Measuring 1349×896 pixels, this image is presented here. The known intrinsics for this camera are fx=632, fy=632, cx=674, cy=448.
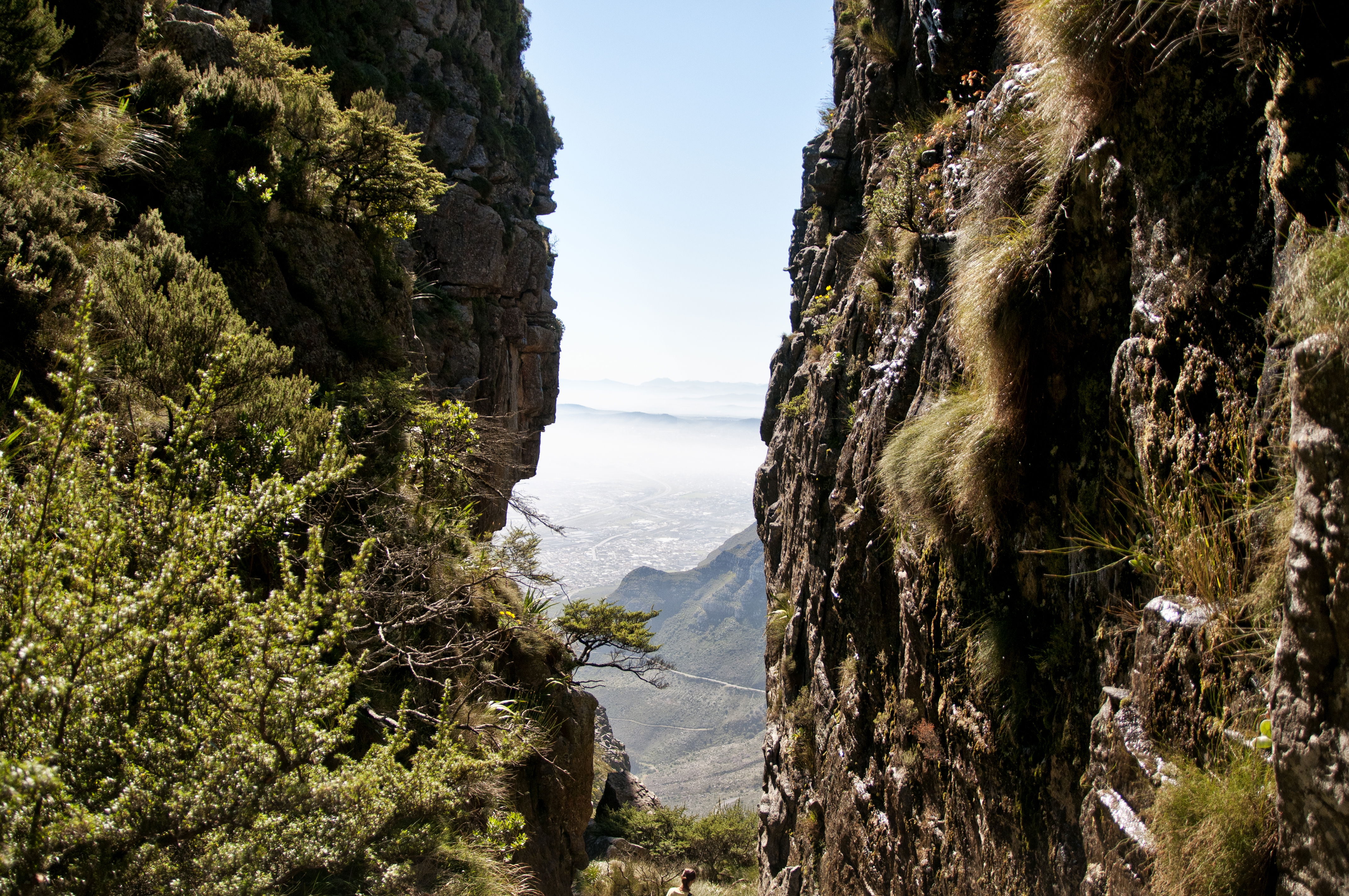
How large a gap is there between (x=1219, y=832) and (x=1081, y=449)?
2.15 meters

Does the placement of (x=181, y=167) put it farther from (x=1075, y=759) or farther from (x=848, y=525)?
(x=1075, y=759)

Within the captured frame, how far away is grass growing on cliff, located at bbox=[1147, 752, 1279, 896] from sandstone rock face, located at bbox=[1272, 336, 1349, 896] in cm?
9

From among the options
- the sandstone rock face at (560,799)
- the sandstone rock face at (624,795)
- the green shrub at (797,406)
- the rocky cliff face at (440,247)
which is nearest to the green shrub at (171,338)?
the rocky cliff face at (440,247)

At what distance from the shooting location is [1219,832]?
2264mm

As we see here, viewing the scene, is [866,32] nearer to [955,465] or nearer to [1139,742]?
[955,465]

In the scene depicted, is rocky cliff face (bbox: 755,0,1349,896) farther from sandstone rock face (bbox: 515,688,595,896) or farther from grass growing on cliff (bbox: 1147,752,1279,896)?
sandstone rock face (bbox: 515,688,595,896)

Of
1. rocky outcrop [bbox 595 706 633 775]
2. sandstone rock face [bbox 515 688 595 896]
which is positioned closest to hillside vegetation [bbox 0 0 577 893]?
sandstone rock face [bbox 515 688 595 896]

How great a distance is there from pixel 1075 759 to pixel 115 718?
4932 millimetres

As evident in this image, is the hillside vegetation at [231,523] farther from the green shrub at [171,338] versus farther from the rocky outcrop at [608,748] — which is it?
the rocky outcrop at [608,748]

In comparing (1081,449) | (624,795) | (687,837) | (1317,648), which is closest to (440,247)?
(1081,449)

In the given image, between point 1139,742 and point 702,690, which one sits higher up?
point 1139,742

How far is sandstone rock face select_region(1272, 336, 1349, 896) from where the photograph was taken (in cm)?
193

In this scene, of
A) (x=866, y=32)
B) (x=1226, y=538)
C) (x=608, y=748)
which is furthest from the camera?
(x=608, y=748)

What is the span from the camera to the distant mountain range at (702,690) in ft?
278
